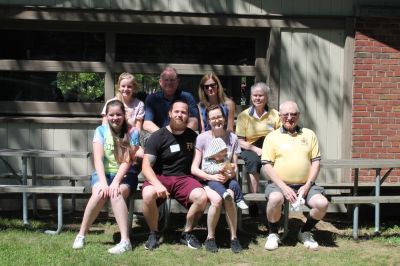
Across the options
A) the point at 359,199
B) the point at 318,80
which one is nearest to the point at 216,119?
the point at 359,199

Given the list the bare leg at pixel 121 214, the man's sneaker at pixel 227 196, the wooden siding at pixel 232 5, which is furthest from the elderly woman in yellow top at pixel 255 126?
the bare leg at pixel 121 214

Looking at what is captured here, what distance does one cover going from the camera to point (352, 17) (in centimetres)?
679

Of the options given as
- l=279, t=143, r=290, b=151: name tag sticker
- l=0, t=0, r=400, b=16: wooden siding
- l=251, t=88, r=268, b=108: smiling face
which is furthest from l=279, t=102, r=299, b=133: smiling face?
l=0, t=0, r=400, b=16: wooden siding

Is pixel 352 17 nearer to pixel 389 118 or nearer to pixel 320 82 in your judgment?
pixel 320 82

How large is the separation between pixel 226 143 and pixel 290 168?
691 mm

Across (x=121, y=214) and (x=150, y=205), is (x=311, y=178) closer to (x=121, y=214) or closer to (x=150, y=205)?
(x=150, y=205)

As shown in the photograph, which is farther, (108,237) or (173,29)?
(173,29)

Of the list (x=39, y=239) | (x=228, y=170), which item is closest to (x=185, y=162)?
(x=228, y=170)

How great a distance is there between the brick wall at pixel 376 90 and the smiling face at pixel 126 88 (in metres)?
2.93

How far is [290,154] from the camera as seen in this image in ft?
17.6

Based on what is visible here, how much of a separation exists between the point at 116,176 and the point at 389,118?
12.1 feet

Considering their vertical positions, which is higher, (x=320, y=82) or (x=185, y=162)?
(x=320, y=82)

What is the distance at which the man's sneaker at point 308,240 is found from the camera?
533 centimetres

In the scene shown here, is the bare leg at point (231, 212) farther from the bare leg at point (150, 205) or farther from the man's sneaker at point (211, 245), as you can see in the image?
the bare leg at point (150, 205)
